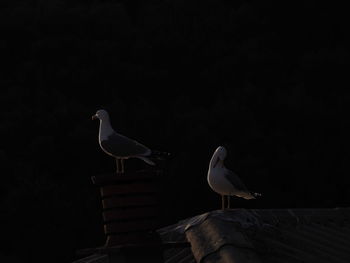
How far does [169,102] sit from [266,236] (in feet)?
67.1

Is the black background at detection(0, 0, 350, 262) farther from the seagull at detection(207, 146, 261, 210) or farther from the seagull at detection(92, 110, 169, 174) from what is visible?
the seagull at detection(92, 110, 169, 174)

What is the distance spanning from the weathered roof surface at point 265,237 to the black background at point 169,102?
45.1 feet

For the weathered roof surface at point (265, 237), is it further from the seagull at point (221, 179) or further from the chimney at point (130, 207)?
the chimney at point (130, 207)

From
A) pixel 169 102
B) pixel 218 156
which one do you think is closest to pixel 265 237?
pixel 218 156

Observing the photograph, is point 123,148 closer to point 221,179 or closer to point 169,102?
point 221,179

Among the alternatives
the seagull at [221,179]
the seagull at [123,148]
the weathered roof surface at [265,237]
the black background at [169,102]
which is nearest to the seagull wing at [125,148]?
the seagull at [123,148]

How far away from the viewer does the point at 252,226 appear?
791 cm

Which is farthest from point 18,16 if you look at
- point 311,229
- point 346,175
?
point 311,229

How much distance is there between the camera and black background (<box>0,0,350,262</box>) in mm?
23609

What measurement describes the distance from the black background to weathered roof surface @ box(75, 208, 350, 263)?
1376 centimetres

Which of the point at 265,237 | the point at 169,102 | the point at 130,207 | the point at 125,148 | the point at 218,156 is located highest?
the point at 169,102

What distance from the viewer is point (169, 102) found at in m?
28.1

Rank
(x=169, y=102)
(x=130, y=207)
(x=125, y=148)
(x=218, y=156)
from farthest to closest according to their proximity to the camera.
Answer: (x=169, y=102) → (x=218, y=156) → (x=125, y=148) → (x=130, y=207)

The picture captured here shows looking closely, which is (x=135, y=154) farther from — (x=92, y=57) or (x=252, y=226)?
(x=92, y=57)
